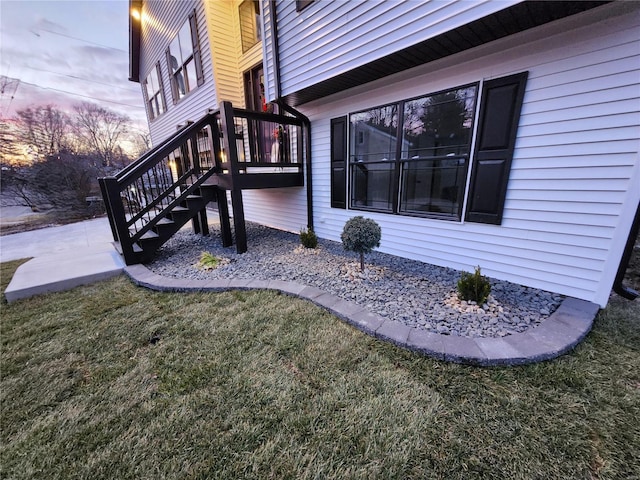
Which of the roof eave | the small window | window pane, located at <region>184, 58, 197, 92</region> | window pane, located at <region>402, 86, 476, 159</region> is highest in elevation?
the roof eave

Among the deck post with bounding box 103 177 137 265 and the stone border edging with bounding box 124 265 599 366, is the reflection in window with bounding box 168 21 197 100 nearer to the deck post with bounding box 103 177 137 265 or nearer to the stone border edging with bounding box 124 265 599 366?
the deck post with bounding box 103 177 137 265

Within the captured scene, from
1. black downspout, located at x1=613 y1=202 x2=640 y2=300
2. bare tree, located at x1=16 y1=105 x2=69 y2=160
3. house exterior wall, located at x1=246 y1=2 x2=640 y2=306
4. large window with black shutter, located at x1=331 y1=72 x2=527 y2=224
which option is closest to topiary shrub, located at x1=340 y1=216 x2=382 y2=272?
large window with black shutter, located at x1=331 y1=72 x2=527 y2=224

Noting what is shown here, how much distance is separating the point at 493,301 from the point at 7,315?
205 inches

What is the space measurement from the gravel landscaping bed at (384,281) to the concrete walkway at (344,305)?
0.15 metres

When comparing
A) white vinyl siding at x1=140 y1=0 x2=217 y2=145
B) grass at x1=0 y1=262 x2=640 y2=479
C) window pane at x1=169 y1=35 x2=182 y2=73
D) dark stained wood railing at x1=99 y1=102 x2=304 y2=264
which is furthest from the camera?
window pane at x1=169 y1=35 x2=182 y2=73

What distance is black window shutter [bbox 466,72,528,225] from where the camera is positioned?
2.67 meters

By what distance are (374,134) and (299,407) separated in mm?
3928

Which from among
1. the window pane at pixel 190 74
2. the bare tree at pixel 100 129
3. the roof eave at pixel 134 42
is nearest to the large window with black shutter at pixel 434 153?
the window pane at pixel 190 74

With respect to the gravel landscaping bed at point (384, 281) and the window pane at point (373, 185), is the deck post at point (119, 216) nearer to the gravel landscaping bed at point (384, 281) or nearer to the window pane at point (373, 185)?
the gravel landscaping bed at point (384, 281)

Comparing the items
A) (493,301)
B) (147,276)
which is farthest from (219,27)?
(493,301)

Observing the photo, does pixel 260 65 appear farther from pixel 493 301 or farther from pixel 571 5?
pixel 493 301

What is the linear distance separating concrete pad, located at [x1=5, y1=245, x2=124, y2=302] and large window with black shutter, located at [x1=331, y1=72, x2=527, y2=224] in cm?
398

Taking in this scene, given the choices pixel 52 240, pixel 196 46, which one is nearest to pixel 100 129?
pixel 52 240

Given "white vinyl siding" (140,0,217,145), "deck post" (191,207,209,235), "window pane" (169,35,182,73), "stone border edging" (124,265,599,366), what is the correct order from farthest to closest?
"window pane" (169,35,182,73) → "white vinyl siding" (140,0,217,145) → "deck post" (191,207,209,235) → "stone border edging" (124,265,599,366)
